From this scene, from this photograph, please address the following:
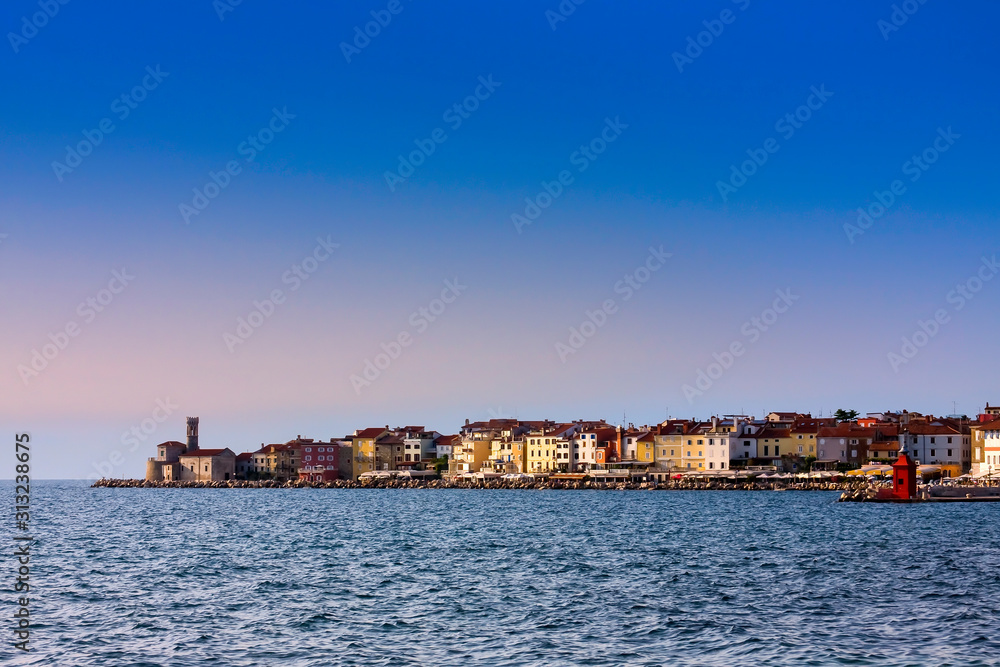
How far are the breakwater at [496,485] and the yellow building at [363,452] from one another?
2.92 metres

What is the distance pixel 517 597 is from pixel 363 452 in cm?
11503

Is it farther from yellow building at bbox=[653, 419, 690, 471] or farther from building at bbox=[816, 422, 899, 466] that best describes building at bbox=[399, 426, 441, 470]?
building at bbox=[816, 422, 899, 466]

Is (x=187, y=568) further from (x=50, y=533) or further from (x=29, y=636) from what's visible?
(x=50, y=533)

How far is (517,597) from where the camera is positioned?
22422 mm

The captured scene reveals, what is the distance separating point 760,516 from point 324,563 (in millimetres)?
28334

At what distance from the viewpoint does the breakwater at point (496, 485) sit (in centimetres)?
9525

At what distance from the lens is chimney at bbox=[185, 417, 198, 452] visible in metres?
145

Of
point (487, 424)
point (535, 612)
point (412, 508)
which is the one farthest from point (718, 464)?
point (535, 612)

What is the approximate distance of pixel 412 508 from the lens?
67188mm

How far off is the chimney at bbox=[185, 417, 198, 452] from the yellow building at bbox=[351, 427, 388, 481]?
2450 cm

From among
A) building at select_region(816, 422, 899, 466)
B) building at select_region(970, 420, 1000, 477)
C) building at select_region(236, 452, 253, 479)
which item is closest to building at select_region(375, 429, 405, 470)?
building at select_region(236, 452, 253, 479)

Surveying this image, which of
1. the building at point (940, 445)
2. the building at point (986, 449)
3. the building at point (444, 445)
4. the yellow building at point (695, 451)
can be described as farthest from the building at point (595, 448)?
the building at point (986, 449)

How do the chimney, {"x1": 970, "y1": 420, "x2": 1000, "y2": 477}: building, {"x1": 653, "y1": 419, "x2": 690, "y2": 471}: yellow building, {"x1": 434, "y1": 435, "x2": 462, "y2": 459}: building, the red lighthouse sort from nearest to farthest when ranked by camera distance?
the red lighthouse
{"x1": 970, "y1": 420, "x2": 1000, "y2": 477}: building
{"x1": 653, "y1": 419, "x2": 690, "y2": 471}: yellow building
{"x1": 434, "y1": 435, "x2": 462, "y2": 459}: building
the chimney

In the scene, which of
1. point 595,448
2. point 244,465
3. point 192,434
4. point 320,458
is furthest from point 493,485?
point 192,434
